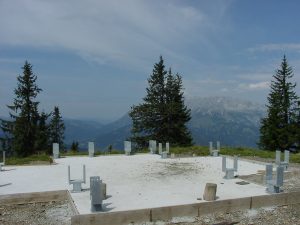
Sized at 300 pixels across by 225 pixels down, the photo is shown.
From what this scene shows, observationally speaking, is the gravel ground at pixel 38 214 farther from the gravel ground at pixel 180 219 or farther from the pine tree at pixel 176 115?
the pine tree at pixel 176 115

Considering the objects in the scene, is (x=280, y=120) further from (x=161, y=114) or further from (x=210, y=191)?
(x=210, y=191)

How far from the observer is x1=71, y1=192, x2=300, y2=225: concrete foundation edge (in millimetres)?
8922

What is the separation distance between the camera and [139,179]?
1376cm

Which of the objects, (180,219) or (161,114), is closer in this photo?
(180,219)

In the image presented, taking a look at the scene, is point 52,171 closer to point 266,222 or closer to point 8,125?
point 266,222

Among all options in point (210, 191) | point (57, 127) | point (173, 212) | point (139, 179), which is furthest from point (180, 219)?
point (57, 127)

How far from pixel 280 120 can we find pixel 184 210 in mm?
35309

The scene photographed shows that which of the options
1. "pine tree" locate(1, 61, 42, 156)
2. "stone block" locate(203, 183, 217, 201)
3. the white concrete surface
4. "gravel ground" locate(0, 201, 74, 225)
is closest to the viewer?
"gravel ground" locate(0, 201, 74, 225)

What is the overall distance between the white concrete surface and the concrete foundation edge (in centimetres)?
43

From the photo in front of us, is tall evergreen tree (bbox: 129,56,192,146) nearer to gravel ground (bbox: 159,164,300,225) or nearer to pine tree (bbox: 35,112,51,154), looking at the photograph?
pine tree (bbox: 35,112,51,154)

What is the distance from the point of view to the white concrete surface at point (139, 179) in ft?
35.1

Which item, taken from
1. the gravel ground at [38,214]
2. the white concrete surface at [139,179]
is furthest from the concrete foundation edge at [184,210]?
the gravel ground at [38,214]

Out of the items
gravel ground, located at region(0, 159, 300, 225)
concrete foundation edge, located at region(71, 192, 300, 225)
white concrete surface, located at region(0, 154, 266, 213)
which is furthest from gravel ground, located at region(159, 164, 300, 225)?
white concrete surface, located at region(0, 154, 266, 213)

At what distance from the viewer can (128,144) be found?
847 inches
